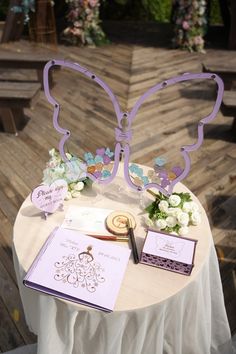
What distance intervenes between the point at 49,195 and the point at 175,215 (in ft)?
1.96

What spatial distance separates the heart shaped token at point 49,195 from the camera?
1.53 metres

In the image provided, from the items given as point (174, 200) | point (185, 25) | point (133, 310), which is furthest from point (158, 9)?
point (133, 310)

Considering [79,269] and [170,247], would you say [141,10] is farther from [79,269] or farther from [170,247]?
[79,269]

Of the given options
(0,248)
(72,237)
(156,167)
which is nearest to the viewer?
(72,237)

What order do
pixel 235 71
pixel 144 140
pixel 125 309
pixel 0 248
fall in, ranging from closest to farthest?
pixel 125 309
pixel 0 248
pixel 144 140
pixel 235 71

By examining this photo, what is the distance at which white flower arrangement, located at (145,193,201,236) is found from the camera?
4.86 feet

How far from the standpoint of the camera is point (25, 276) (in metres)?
1.30

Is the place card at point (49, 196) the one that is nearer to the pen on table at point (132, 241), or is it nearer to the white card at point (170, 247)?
the pen on table at point (132, 241)

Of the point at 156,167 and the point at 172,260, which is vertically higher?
the point at 156,167

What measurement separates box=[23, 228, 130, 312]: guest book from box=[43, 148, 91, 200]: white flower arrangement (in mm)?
274

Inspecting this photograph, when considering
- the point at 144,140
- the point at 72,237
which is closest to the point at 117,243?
the point at 72,237

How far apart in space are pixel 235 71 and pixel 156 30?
3643 millimetres

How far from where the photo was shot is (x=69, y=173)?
165cm

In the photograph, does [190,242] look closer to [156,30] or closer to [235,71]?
[235,71]
